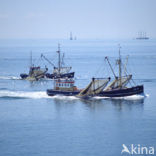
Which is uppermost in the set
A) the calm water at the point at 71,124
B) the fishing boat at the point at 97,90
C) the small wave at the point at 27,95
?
the fishing boat at the point at 97,90

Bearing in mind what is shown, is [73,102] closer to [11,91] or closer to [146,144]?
[11,91]

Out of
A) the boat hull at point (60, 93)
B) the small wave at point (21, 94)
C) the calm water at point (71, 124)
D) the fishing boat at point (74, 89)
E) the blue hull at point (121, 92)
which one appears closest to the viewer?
the calm water at point (71, 124)

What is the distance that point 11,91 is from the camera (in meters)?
79.4

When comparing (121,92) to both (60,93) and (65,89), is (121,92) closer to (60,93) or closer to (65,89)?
(65,89)

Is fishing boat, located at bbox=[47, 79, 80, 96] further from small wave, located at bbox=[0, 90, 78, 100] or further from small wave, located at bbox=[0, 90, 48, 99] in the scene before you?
small wave, located at bbox=[0, 90, 48, 99]

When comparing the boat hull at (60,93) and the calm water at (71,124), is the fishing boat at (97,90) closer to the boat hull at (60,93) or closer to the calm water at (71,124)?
the boat hull at (60,93)

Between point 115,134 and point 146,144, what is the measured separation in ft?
17.2

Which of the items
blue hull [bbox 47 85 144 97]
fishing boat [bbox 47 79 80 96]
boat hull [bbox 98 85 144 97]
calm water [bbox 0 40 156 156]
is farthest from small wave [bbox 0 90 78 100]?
boat hull [bbox 98 85 144 97]

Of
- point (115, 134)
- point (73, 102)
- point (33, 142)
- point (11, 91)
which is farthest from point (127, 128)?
point (11, 91)

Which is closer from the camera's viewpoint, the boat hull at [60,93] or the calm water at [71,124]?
the calm water at [71,124]

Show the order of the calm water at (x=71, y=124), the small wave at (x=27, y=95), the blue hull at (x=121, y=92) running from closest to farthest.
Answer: the calm water at (x=71, y=124)
the blue hull at (x=121, y=92)
the small wave at (x=27, y=95)

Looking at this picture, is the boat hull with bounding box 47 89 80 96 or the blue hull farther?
the boat hull with bounding box 47 89 80 96

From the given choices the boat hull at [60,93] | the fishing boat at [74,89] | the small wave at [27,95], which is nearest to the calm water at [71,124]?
the small wave at [27,95]

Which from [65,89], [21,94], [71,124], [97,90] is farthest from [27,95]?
[71,124]
